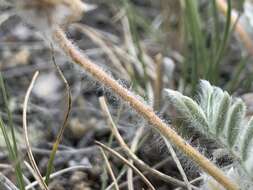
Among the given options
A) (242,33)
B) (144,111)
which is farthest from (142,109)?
(242,33)

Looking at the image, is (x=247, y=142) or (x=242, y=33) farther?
(x=242, y=33)

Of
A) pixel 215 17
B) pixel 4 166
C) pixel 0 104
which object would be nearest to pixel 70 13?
pixel 4 166

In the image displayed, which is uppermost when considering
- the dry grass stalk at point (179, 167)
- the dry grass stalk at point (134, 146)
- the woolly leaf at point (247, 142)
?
the woolly leaf at point (247, 142)

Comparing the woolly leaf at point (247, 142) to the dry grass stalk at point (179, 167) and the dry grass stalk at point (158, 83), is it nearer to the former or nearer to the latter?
the dry grass stalk at point (179, 167)

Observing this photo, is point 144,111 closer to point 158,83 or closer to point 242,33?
point 158,83

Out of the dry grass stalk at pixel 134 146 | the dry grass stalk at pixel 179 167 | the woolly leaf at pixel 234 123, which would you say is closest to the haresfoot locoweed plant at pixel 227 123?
the woolly leaf at pixel 234 123

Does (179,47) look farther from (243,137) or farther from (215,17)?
(243,137)

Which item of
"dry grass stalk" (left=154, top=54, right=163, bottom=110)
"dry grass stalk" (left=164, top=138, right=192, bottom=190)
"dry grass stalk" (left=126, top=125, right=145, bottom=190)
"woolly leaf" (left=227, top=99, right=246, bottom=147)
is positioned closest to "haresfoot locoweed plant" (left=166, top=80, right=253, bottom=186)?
"woolly leaf" (left=227, top=99, right=246, bottom=147)
